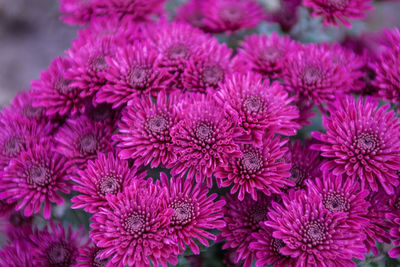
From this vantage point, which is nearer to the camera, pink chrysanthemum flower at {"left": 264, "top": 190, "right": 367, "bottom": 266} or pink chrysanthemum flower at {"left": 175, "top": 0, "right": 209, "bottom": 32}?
pink chrysanthemum flower at {"left": 264, "top": 190, "right": 367, "bottom": 266}

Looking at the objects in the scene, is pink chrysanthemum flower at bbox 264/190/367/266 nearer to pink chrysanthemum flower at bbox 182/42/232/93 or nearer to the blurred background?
pink chrysanthemum flower at bbox 182/42/232/93

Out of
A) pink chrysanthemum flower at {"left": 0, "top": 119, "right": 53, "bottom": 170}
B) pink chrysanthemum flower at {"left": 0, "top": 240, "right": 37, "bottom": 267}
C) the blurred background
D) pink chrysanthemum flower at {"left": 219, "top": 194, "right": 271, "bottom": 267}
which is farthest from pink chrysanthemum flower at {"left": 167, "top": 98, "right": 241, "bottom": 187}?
the blurred background

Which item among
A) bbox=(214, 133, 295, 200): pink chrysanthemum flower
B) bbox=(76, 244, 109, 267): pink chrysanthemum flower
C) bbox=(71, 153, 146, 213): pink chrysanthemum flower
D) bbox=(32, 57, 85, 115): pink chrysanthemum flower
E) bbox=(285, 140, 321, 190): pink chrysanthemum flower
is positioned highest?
bbox=(32, 57, 85, 115): pink chrysanthemum flower

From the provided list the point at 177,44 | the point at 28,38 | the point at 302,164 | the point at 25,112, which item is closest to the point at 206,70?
the point at 177,44

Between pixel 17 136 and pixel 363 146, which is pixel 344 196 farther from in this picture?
pixel 17 136

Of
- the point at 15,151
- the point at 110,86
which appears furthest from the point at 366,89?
the point at 15,151

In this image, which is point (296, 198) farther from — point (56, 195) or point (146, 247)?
point (56, 195)
